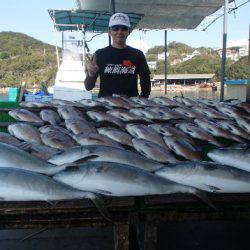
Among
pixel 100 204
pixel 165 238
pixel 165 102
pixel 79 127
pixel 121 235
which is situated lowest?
pixel 165 238

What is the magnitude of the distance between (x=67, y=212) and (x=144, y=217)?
483mm

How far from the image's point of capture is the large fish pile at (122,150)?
2.11m

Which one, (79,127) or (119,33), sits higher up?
(119,33)

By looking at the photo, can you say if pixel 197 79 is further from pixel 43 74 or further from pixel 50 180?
pixel 50 180

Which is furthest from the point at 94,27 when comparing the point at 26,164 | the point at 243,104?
the point at 26,164

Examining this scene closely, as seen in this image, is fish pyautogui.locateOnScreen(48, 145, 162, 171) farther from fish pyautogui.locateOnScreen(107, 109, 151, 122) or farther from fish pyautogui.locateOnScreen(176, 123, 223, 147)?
fish pyautogui.locateOnScreen(107, 109, 151, 122)

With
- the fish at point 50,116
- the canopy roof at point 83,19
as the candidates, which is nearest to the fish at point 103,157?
the fish at point 50,116

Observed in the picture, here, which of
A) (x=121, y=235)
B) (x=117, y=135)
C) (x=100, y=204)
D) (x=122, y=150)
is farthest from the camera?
(x=117, y=135)

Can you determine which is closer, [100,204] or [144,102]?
[100,204]

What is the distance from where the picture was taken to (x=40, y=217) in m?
2.12

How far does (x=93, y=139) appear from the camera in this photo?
299 cm

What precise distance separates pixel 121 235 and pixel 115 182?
0.37 metres

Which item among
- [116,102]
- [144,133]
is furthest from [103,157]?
[116,102]

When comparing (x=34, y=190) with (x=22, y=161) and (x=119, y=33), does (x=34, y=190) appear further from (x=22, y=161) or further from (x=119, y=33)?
(x=119, y=33)
